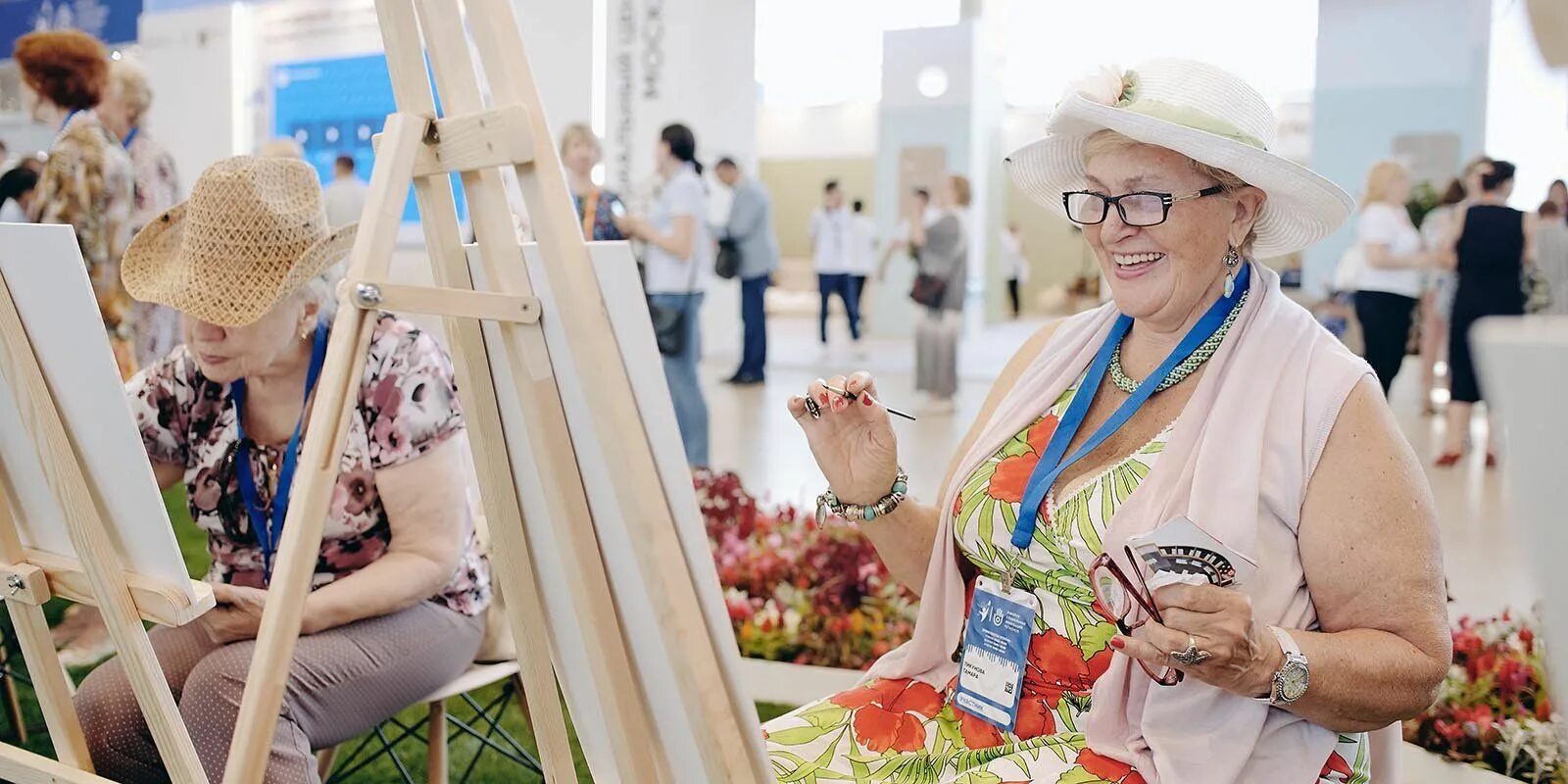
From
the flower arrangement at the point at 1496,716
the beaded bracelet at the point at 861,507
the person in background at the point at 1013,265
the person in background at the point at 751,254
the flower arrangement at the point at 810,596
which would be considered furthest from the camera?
the person in background at the point at 1013,265

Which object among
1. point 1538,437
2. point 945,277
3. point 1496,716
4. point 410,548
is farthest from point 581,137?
point 1538,437

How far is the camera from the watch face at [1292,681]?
1376 millimetres

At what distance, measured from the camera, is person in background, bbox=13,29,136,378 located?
4852mm

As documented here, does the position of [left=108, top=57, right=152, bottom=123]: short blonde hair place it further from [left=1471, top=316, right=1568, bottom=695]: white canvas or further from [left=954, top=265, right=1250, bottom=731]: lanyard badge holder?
[left=1471, top=316, right=1568, bottom=695]: white canvas

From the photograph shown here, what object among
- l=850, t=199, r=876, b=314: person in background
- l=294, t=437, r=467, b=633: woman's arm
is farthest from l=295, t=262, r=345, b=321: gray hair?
l=850, t=199, r=876, b=314: person in background

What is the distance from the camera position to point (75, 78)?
485 cm

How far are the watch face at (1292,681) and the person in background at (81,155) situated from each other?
4.60 m

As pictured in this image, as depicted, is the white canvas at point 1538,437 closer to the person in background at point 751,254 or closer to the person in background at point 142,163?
the person in background at point 142,163

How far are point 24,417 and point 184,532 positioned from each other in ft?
13.8

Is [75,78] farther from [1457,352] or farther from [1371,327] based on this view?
[1457,352]

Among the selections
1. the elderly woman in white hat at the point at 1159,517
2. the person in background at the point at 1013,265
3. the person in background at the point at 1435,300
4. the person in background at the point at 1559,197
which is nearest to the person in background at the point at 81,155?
the elderly woman in white hat at the point at 1159,517

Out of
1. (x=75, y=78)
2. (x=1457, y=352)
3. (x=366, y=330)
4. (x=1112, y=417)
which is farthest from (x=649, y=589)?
(x=1457, y=352)

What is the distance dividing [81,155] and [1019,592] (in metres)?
4.53

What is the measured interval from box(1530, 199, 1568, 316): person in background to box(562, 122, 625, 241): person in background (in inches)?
146
